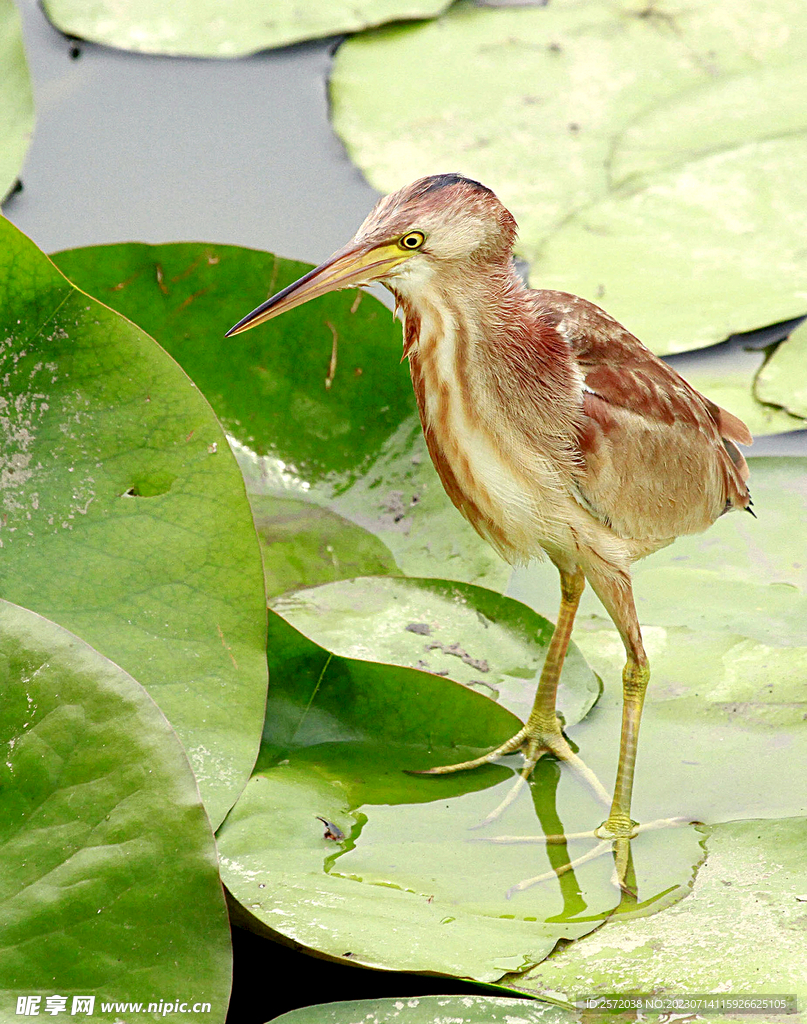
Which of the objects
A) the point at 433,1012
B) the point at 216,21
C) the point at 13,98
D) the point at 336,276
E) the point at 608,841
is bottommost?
the point at 608,841

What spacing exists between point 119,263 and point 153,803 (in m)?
1.24

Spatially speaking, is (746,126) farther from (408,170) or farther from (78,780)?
(78,780)

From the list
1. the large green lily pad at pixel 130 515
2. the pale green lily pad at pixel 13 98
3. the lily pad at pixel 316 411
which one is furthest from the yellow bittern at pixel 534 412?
the pale green lily pad at pixel 13 98

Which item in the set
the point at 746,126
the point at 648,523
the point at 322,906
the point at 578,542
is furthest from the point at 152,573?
Answer: the point at 746,126

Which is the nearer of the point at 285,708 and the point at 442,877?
the point at 442,877

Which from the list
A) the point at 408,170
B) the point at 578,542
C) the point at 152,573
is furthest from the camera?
the point at 408,170

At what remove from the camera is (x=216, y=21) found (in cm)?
371

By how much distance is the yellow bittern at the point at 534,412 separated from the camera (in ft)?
5.60

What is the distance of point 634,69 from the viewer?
11.9ft

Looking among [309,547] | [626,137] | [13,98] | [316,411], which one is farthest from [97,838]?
[626,137]

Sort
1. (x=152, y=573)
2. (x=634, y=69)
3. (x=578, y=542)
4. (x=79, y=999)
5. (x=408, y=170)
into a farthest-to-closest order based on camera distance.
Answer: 1. (x=634, y=69)
2. (x=408, y=170)
3. (x=578, y=542)
4. (x=152, y=573)
5. (x=79, y=999)

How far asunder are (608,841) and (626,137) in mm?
2296

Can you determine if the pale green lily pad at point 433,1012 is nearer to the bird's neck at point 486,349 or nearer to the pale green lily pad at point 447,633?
the pale green lily pad at point 447,633

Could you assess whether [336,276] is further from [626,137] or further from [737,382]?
[626,137]
